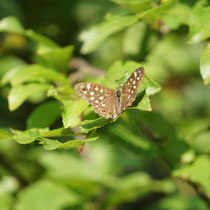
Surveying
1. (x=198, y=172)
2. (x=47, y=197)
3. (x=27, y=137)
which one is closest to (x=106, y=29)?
(x=27, y=137)

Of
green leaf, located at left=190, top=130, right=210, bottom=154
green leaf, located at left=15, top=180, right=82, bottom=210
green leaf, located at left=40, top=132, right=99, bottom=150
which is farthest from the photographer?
green leaf, located at left=15, top=180, right=82, bottom=210

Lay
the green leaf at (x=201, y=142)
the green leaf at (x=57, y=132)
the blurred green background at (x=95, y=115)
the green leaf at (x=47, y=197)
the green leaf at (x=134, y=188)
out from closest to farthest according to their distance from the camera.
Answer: the green leaf at (x=57, y=132) → the blurred green background at (x=95, y=115) → the green leaf at (x=201, y=142) → the green leaf at (x=134, y=188) → the green leaf at (x=47, y=197)

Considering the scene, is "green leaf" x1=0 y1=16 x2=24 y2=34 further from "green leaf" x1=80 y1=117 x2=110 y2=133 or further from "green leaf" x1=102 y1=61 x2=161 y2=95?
"green leaf" x1=80 y1=117 x2=110 y2=133

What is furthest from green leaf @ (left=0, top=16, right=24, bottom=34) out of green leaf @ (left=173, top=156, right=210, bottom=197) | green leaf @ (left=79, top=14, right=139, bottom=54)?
green leaf @ (left=173, top=156, right=210, bottom=197)

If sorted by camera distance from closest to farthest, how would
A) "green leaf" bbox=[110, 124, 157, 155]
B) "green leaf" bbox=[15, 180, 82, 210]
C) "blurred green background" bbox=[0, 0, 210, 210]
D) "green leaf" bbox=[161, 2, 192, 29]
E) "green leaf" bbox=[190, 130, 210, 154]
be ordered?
"blurred green background" bbox=[0, 0, 210, 210] → "green leaf" bbox=[161, 2, 192, 29] → "green leaf" bbox=[110, 124, 157, 155] → "green leaf" bbox=[190, 130, 210, 154] → "green leaf" bbox=[15, 180, 82, 210]

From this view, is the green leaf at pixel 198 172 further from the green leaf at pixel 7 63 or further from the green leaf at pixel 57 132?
the green leaf at pixel 7 63

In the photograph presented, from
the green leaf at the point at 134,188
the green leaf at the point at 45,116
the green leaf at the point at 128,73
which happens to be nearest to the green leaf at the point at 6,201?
the green leaf at the point at 134,188
